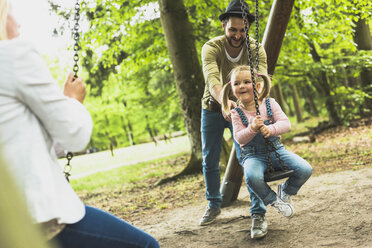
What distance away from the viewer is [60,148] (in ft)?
5.36

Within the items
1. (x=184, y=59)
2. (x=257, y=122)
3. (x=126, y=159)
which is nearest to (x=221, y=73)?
(x=257, y=122)

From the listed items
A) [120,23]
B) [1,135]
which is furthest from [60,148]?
[120,23]

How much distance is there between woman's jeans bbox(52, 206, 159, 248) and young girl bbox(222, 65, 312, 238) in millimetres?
1622

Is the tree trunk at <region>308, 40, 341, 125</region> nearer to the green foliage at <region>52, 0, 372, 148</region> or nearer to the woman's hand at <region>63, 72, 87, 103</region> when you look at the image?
the green foliage at <region>52, 0, 372, 148</region>

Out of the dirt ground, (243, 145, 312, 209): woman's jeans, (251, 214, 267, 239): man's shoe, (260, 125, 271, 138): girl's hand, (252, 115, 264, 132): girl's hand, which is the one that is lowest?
the dirt ground

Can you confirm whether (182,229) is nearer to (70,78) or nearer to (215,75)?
(215,75)

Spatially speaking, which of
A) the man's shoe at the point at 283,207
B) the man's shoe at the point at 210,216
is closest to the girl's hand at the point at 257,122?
the man's shoe at the point at 283,207

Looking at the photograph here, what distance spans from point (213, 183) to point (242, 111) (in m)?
1.29

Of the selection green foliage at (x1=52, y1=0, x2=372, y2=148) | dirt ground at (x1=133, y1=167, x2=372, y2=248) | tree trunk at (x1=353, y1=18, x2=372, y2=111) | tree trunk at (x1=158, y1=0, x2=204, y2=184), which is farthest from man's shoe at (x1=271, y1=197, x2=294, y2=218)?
tree trunk at (x1=353, y1=18, x2=372, y2=111)

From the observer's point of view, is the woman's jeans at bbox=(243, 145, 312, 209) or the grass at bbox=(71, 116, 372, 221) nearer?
the woman's jeans at bbox=(243, 145, 312, 209)

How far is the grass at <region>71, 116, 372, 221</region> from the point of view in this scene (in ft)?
20.9

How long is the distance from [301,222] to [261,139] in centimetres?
111

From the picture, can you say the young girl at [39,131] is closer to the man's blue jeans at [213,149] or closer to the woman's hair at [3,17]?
the woman's hair at [3,17]

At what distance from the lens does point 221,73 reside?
3.98m
